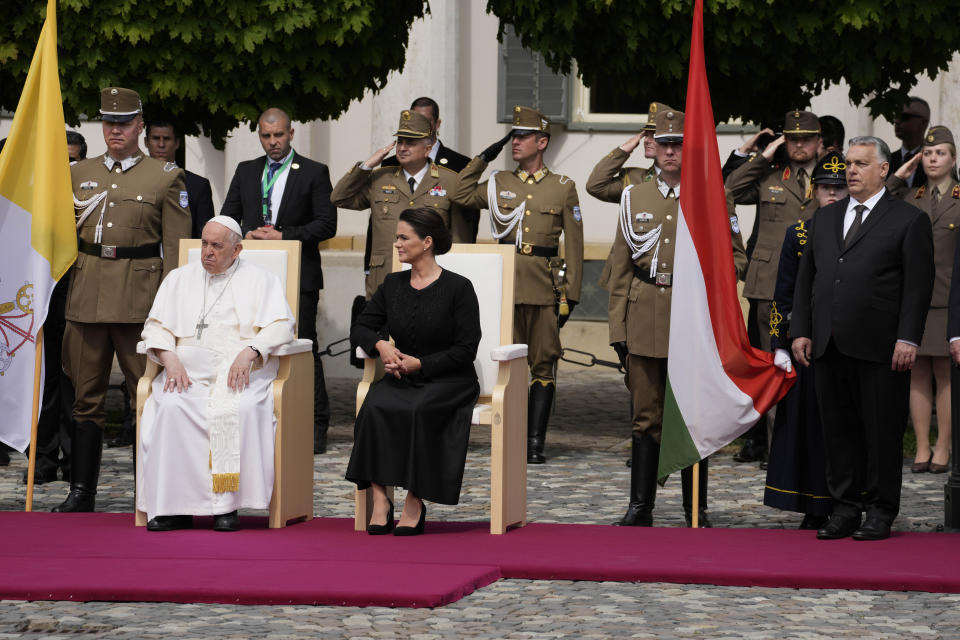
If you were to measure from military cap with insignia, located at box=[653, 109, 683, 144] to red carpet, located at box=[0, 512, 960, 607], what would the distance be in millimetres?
1921

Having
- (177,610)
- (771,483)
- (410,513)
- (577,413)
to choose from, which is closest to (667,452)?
(771,483)

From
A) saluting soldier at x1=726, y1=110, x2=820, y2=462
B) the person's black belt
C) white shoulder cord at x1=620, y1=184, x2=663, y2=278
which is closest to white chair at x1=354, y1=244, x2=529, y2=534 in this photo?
white shoulder cord at x1=620, y1=184, x2=663, y2=278

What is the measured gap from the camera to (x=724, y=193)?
8.56 metres

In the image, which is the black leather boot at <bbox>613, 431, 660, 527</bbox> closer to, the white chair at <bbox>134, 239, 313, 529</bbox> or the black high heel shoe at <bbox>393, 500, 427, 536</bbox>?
the black high heel shoe at <bbox>393, 500, 427, 536</bbox>

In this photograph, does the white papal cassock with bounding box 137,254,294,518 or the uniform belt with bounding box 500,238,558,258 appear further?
the uniform belt with bounding box 500,238,558,258

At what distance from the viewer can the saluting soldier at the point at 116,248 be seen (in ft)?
30.1

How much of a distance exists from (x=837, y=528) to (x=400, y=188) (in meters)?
4.16

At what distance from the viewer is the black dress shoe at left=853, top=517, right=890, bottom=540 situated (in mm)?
7945

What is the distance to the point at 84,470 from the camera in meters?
9.01

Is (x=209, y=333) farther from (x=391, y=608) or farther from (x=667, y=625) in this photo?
(x=667, y=625)

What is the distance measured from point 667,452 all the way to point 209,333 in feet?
7.26

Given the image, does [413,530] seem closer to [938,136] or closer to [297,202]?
[297,202]

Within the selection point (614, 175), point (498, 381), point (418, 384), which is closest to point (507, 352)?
point (498, 381)

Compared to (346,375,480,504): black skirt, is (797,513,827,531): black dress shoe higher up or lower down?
lower down
